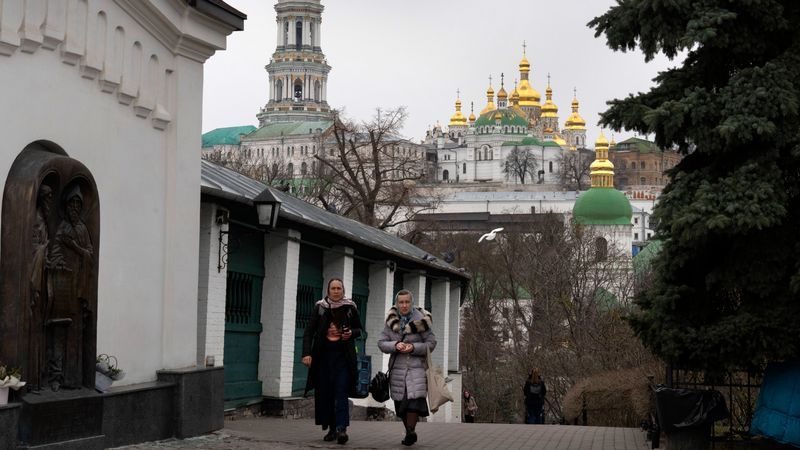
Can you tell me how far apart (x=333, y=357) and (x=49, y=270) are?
375cm

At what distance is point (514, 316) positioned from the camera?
201 ft

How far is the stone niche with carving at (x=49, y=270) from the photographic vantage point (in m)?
10.1

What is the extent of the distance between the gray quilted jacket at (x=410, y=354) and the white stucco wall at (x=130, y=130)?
5.74 feet

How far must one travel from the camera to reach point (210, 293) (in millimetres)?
15219

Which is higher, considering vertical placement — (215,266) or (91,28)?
(91,28)

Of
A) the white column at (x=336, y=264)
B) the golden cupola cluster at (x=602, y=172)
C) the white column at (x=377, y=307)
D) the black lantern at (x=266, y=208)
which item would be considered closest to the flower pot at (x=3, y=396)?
the black lantern at (x=266, y=208)

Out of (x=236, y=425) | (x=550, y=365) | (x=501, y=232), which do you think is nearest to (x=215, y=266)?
(x=236, y=425)

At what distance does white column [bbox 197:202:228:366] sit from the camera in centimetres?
1507

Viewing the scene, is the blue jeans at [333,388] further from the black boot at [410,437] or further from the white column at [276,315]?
the white column at [276,315]

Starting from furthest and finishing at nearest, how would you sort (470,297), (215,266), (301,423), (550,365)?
1. (470,297)
2. (550,365)
3. (301,423)
4. (215,266)

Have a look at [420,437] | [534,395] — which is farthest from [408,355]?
[534,395]

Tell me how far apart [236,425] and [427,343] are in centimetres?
258

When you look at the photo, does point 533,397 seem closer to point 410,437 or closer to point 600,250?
point 410,437

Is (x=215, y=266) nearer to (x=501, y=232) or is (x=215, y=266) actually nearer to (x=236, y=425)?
(x=236, y=425)
